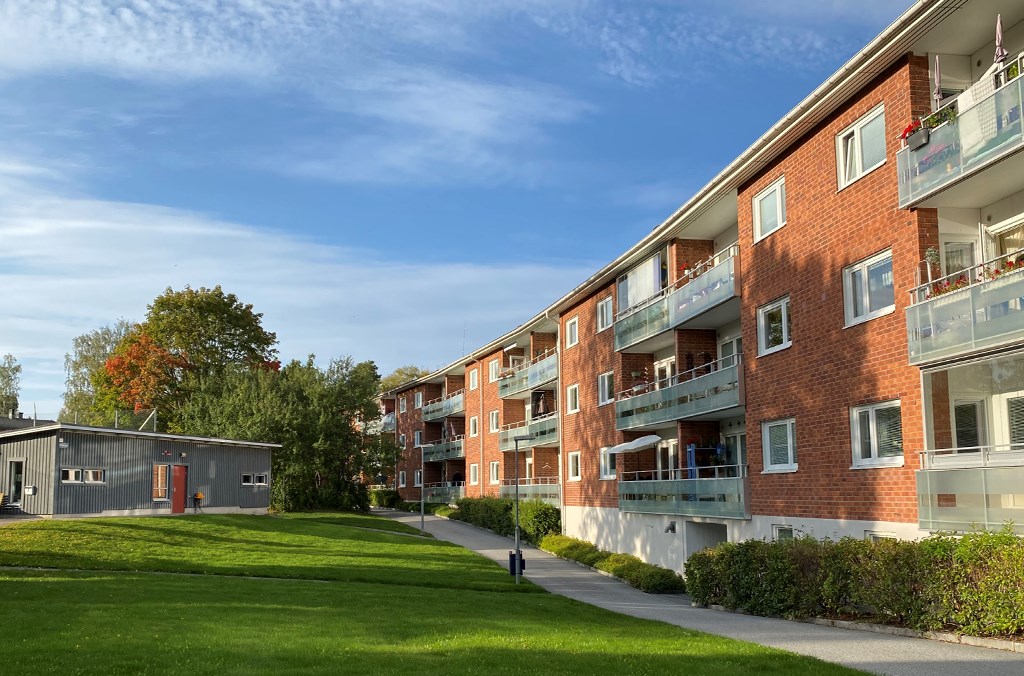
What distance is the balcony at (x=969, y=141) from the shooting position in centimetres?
1480

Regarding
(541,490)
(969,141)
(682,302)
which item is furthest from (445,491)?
(969,141)

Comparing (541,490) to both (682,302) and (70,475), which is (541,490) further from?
(70,475)

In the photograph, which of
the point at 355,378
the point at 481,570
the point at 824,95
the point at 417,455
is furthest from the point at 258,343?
the point at 824,95

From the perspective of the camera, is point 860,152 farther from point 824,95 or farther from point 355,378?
point 355,378

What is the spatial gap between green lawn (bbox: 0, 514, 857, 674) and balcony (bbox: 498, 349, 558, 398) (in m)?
14.7

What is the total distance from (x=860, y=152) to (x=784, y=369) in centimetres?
553

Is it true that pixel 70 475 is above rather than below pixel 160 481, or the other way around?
above

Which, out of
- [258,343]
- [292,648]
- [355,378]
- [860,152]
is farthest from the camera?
[258,343]

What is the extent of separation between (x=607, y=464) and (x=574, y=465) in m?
4.44

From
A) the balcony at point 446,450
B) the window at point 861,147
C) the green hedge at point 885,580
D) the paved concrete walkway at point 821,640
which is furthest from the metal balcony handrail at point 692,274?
the balcony at point 446,450

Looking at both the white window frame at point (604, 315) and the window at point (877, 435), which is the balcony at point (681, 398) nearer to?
the white window frame at point (604, 315)

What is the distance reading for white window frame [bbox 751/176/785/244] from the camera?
23.0 metres

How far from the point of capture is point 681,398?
28.4 m

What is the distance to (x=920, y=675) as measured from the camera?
11125 millimetres
